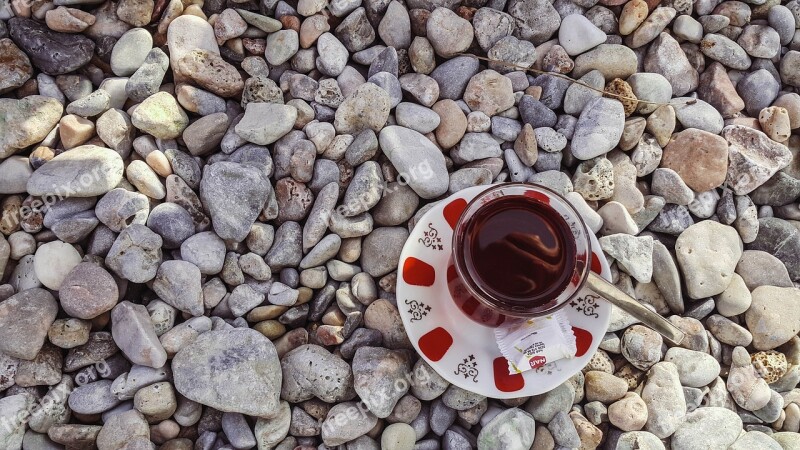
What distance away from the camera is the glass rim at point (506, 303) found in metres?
1.02

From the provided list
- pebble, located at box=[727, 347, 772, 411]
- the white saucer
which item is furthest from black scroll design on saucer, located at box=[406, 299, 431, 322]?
pebble, located at box=[727, 347, 772, 411]

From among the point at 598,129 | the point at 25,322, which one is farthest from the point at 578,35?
the point at 25,322

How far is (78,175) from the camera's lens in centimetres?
125

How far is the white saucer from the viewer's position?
3.78 feet

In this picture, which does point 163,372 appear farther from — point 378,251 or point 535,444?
point 535,444

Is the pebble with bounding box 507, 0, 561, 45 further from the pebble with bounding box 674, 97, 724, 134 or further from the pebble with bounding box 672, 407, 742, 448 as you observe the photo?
the pebble with bounding box 672, 407, 742, 448

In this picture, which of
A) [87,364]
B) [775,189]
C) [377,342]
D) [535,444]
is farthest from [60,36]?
[775,189]

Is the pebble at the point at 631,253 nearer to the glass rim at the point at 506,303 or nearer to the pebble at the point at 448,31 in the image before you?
the glass rim at the point at 506,303

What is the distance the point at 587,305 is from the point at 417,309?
0.32 meters

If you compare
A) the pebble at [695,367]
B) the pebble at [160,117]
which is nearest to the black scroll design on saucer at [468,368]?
the pebble at [695,367]

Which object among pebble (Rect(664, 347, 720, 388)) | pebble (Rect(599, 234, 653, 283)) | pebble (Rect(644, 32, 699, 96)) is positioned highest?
pebble (Rect(644, 32, 699, 96))

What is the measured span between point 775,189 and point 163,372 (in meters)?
1.40

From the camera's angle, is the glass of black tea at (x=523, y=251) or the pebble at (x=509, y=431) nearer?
the glass of black tea at (x=523, y=251)

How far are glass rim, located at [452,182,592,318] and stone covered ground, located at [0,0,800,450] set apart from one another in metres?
0.26
